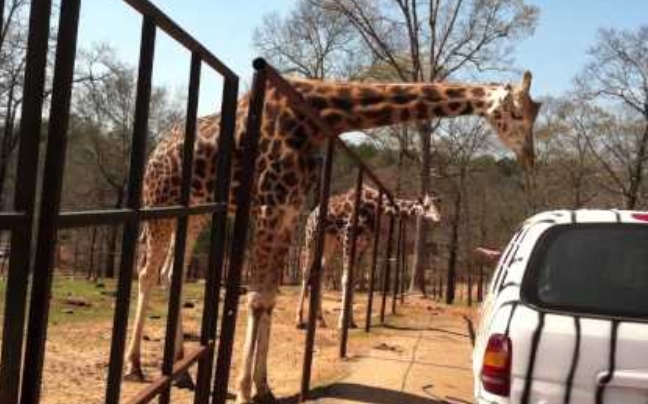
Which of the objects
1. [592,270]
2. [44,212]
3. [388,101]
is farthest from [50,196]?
[388,101]

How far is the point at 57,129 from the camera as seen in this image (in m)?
2.43

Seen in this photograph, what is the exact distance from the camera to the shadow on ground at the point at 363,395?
7121 millimetres

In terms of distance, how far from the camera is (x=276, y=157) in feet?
22.8

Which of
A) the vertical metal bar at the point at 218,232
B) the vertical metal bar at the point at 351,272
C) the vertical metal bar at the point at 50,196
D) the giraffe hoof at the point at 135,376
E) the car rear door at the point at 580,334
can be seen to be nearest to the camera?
the vertical metal bar at the point at 50,196

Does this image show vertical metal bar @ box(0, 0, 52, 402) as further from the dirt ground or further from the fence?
the dirt ground

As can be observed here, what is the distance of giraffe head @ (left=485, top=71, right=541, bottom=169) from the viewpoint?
810 cm

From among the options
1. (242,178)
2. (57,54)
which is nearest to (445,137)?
(242,178)

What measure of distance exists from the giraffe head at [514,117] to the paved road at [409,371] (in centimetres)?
229

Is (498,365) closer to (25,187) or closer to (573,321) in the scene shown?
(573,321)

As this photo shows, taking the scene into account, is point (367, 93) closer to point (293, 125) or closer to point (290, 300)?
point (293, 125)

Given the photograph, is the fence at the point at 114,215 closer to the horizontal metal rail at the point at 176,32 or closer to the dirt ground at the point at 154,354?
the horizontal metal rail at the point at 176,32

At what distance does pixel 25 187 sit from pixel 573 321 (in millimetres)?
2601

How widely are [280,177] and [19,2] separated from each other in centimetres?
461

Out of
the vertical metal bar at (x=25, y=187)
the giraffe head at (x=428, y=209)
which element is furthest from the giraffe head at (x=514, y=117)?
the giraffe head at (x=428, y=209)
